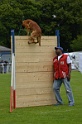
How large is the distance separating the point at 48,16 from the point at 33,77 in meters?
59.2

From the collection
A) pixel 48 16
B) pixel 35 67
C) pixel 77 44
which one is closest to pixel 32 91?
pixel 35 67

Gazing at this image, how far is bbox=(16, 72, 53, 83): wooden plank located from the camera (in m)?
13.7

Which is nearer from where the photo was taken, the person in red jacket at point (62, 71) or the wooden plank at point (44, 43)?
the wooden plank at point (44, 43)

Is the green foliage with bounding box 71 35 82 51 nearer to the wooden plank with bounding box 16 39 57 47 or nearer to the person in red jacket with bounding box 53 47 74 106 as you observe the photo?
the wooden plank with bounding box 16 39 57 47

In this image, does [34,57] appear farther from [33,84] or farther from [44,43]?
[33,84]

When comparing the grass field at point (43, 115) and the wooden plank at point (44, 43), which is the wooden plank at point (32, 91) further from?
the wooden plank at point (44, 43)

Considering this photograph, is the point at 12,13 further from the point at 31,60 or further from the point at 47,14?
the point at 31,60

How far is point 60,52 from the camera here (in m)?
14.0

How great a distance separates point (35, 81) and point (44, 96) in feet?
2.15

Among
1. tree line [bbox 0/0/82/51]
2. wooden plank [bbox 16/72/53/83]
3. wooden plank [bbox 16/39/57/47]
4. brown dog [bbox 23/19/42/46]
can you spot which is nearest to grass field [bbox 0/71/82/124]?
wooden plank [bbox 16/72/53/83]

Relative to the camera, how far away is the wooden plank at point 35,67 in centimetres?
1378

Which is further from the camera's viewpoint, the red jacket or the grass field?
the red jacket

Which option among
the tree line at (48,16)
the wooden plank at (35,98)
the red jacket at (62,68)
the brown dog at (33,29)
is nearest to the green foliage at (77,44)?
the tree line at (48,16)

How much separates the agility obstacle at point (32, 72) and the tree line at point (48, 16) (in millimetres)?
53451
